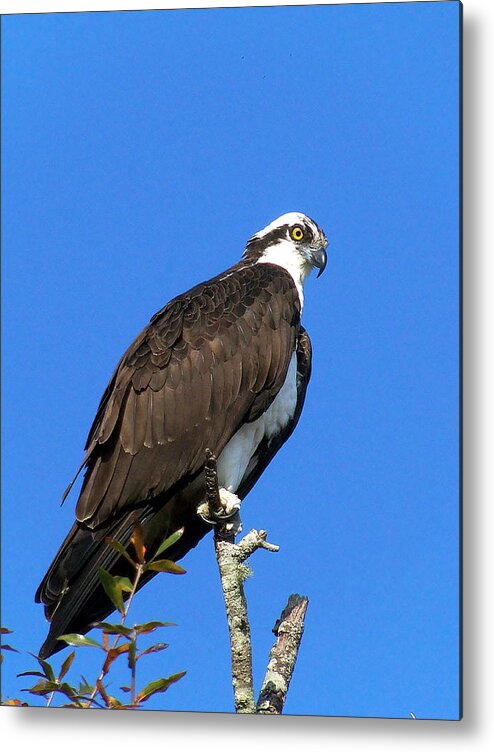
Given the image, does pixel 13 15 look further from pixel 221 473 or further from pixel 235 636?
pixel 235 636

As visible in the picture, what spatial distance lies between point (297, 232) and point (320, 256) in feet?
0.40

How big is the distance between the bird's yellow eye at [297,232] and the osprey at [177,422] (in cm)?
26

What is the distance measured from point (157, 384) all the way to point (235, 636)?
0.93 meters

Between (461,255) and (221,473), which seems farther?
(221,473)

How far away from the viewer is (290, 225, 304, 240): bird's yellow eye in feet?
14.6

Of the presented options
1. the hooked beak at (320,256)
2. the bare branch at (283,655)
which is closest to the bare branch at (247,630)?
the bare branch at (283,655)

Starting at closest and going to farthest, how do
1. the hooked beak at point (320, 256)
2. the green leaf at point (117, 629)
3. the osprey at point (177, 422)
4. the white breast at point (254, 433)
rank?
the green leaf at point (117, 629)
the osprey at point (177, 422)
the white breast at point (254, 433)
the hooked beak at point (320, 256)

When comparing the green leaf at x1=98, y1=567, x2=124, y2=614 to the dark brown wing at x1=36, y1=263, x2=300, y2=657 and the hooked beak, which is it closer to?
the dark brown wing at x1=36, y1=263, x2=300, y2=657

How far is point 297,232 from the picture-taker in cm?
446

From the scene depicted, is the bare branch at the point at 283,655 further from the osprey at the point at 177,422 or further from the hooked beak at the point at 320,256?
the hooked beak at the point at 320,256

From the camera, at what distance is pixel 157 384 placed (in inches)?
160

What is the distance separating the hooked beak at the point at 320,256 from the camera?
4431 mm

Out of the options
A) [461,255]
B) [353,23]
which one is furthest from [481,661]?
[353,23]

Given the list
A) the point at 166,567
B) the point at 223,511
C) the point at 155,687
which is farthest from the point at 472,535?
the point at 155,687
